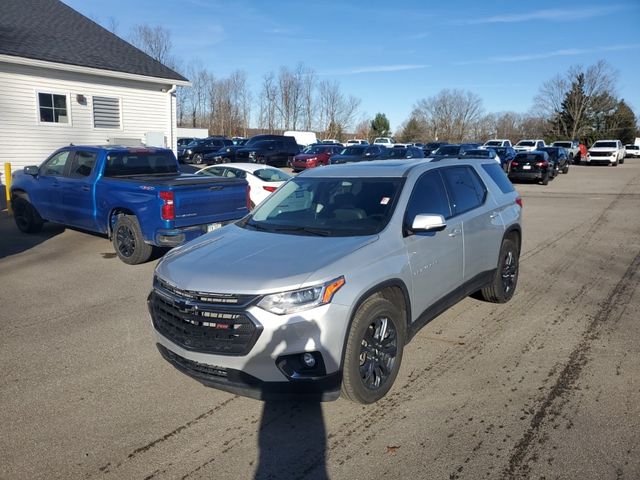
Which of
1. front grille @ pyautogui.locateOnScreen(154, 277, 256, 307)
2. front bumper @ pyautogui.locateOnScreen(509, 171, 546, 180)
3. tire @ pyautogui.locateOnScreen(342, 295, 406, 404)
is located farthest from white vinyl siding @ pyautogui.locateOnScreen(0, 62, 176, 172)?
front bumper @ pyautogui.locateOnScreen(509, 171, 546, 180)

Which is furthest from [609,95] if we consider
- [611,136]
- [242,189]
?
[242,189]

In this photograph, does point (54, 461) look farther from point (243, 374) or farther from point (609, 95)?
point (609, 95)

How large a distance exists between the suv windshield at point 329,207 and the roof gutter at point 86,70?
43.5 feet

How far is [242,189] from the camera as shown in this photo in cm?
845

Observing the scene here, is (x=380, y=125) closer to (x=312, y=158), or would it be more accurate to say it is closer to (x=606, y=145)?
(x=606, y=145)

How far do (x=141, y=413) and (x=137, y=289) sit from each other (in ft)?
10.8

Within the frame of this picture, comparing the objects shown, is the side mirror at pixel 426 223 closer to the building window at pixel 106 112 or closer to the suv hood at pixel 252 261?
the suv hood at pixel 252 261

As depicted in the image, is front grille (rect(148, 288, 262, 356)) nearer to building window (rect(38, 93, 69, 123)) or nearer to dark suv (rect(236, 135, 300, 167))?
building window (rect(38, 93, 69, 123))

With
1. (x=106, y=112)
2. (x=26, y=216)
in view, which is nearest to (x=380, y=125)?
(x=106, y=112)

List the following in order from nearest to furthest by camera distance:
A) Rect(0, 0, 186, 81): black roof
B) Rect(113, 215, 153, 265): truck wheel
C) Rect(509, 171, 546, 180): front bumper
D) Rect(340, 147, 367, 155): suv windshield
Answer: Rect(113, 215, 153, 265): truck wheel, Rect(0, 0, 186, 81): black roof, Rect(509, 171, 546, 180): front bumper, Rect(340, 147, 367, 155): suv windshield

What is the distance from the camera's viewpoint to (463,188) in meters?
5.32

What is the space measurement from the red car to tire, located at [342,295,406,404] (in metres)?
24.1

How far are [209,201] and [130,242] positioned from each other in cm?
138

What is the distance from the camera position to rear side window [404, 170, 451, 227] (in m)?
4.41
